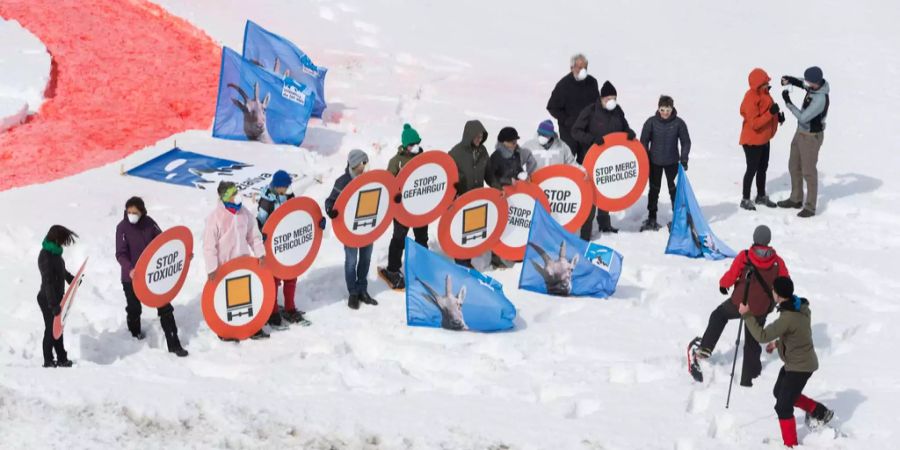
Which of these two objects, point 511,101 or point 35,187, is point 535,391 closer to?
point 35,187

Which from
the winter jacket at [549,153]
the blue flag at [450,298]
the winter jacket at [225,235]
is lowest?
the blue flag at [450,298]

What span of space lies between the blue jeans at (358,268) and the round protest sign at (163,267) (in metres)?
1.68

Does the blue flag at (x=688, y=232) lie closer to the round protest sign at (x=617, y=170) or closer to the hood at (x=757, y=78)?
the round protest sign at (x=617, y=170)

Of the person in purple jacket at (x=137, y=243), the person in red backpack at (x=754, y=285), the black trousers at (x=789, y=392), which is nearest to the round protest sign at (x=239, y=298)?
the person in purple jacket at (x=137, y=243)

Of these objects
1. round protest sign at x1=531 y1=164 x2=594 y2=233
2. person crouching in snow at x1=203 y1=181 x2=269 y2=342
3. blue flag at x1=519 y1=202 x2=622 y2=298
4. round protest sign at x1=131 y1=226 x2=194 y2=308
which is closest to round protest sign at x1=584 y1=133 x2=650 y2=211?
round protest sign at x1=531 y1=164 x2=594 y2=233

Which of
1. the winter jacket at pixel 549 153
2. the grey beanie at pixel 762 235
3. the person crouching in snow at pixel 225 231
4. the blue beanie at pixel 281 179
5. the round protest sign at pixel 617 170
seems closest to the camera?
the grey beanie at pixel 762 235

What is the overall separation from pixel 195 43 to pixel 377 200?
885 cm

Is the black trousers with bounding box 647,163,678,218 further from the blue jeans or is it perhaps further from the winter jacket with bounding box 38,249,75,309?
the winter jacket with bounding box 38,249,75,309

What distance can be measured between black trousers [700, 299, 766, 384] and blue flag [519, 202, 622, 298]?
184cm

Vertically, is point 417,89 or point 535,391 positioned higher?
point 417,89

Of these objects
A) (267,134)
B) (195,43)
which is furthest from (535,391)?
(195,43)

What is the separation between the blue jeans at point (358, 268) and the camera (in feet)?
37.4

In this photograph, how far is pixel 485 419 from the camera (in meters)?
9.12

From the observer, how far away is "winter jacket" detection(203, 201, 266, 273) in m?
10.3
